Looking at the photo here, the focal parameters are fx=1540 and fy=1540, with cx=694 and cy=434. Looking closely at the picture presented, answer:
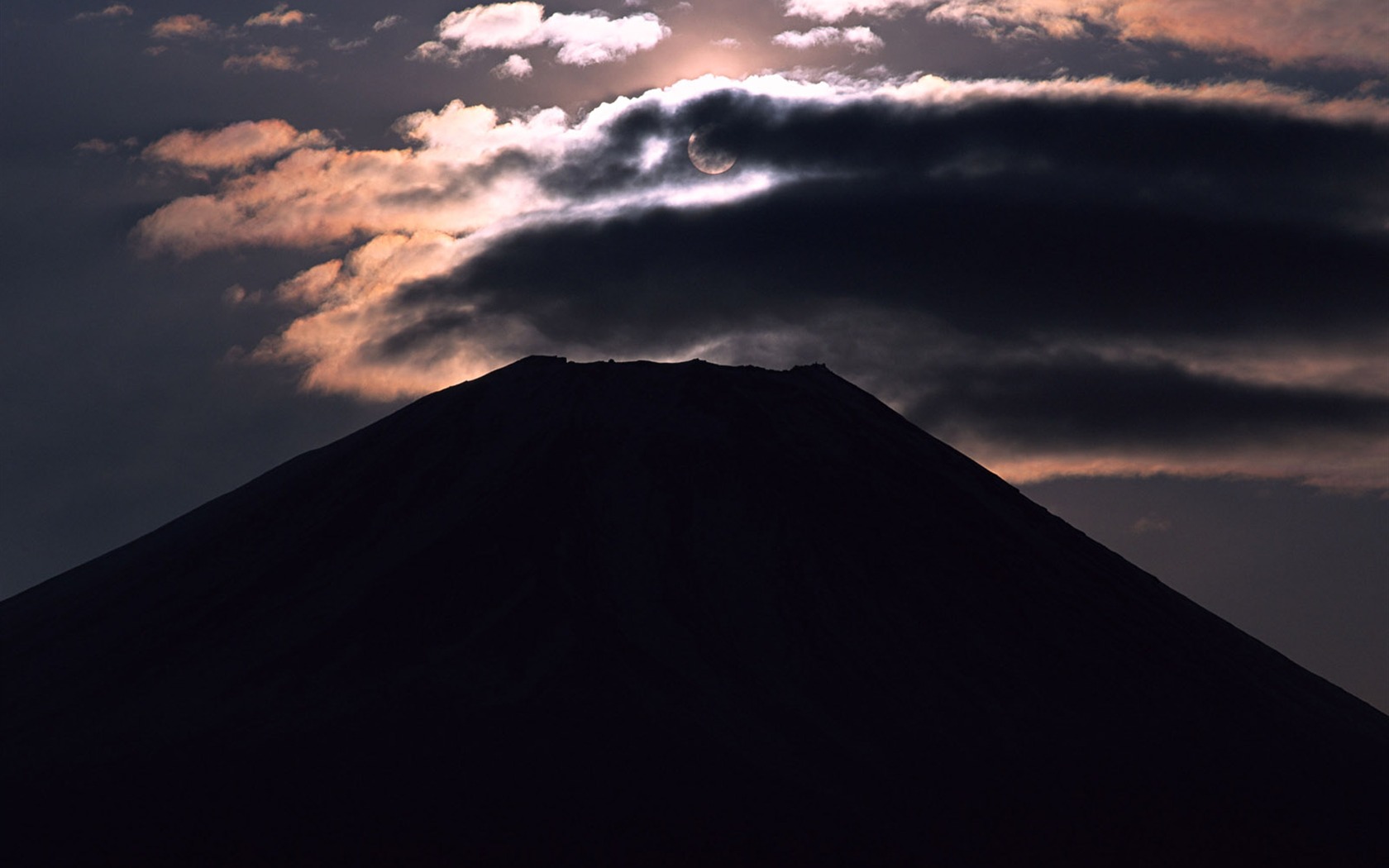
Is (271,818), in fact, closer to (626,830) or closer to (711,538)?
(626,830)

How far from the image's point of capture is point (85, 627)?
3895 inches

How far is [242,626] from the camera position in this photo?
3573 inches

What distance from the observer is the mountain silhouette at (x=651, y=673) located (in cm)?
7188

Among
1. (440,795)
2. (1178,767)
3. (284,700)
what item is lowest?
(1178,767)

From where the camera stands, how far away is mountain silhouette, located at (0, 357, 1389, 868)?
71875 mm

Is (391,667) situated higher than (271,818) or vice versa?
(391,667)

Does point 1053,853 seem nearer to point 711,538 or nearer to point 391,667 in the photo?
point 711,538

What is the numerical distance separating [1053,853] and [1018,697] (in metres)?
13.9

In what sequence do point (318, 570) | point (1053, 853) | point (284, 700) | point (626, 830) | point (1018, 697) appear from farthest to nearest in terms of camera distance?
1. point (318, 570)
2. point (1018, 697)
3. point (284, 700)
4. point (1053, 853)
5. point (626, 830)

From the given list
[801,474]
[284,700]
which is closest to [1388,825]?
[801,474]

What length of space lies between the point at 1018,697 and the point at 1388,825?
21.6m

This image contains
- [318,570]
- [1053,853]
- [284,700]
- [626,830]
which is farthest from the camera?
[318,570]

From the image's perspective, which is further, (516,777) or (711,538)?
(711,538)

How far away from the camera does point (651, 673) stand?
266ft
